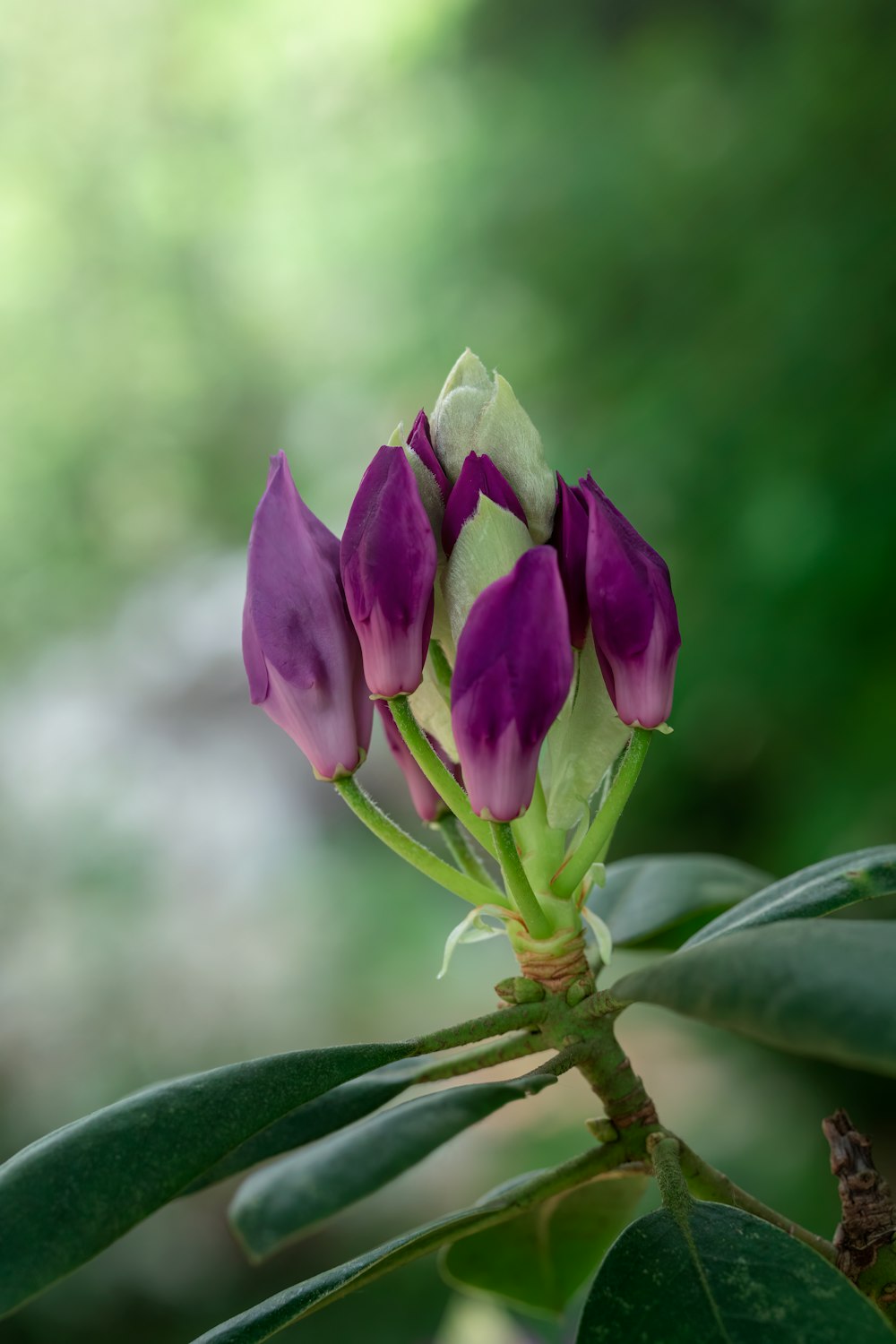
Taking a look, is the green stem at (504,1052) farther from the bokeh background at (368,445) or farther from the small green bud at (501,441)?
the bokeh background at (368,445)

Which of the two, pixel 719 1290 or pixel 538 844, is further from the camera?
pixel 538 844

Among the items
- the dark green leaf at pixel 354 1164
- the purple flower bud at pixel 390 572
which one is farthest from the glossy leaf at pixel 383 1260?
the purple flower bud at pixel 390 572

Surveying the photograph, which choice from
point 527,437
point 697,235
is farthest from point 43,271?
point 527,437

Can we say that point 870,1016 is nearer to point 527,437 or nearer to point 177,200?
point 527,437

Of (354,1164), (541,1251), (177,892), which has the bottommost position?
(541,1251)

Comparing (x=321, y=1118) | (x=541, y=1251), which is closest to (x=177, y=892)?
(x=541, y=1251)

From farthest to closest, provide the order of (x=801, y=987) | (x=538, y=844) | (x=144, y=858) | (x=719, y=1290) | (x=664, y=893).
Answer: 1. (x=144, y=858)
2. (x=664, y=893)
3. (x=538, y=844)
4. (x=719, y=1290)
5. (x=801, y=987)

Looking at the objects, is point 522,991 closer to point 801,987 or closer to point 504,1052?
point 504,1052
